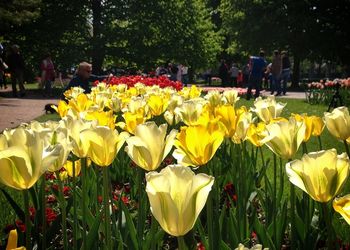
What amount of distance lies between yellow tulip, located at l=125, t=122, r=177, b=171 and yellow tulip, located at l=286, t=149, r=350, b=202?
0.46 m

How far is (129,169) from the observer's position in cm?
394

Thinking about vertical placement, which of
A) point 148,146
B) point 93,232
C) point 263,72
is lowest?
point 93,232

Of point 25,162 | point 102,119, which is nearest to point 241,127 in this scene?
point 102,119

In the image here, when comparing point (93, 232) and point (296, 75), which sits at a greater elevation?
point (296, 75)

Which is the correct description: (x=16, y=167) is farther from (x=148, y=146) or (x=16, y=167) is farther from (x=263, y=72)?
(x=263, y=72)

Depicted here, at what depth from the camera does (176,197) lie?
3.41 ft

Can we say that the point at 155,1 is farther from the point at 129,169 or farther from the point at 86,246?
the point at 86,246

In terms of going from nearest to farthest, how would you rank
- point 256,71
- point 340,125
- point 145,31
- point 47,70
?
point 340,125 < point 256,71 < point 47,70 < point 145,31

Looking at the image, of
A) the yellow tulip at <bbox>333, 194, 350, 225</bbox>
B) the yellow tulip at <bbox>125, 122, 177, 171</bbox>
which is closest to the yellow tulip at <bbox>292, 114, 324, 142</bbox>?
the yellow tulip at <bbox>125, 122, 177, 171</bbox>

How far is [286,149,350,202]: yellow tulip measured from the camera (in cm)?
130

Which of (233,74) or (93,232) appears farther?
(233,74)

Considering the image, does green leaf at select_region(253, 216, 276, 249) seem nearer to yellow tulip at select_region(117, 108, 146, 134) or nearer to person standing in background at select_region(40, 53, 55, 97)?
yellow tulip at select_region(117, 108, 146, 134)

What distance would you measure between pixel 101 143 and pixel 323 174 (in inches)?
28.8

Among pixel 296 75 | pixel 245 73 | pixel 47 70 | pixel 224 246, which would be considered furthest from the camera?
pixel 296 75
